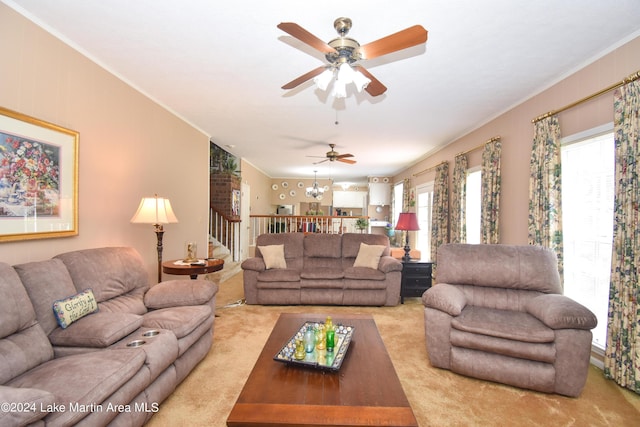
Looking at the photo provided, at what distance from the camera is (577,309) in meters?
2.13

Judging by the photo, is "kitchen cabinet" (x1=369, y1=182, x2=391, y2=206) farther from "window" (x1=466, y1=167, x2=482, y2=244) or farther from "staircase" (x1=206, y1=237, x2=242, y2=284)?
"staircase" (x1=206, y1=237, x2=242, y2=284)

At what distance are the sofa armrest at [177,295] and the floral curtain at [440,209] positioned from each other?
4607 millimetres

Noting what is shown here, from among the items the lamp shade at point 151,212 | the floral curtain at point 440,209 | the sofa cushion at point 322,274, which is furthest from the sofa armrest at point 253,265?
the floral curtain at point 440,209

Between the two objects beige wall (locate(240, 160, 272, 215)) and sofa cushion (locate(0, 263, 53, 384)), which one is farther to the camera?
beige wall (locate(240, 160, 272, 215))

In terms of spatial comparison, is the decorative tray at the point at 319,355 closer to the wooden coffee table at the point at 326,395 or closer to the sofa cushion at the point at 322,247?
the wooden coffee table at the point at 326,395

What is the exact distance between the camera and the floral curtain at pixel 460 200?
5039mm

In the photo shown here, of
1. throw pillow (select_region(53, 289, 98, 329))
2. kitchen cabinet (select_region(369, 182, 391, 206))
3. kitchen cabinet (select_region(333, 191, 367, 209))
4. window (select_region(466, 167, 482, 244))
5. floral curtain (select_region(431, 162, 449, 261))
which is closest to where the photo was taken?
throw pillow (select_region(53, 289, 98, 329))

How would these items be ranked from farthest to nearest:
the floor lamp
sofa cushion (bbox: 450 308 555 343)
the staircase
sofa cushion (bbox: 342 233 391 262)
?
1. the staircase
2. sofa cushion (bbox: 342 233 391 262)
3. the floor lamp
4. sofa cushion (bbox: 450 308 555 343)

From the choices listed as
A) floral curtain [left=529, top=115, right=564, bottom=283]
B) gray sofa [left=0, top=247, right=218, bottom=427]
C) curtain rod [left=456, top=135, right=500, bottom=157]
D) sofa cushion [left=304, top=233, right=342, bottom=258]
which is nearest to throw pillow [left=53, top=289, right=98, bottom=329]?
gray sofa [left=0, top=247, right=218, bottom=427]

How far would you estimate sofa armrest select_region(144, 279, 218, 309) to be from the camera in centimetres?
260

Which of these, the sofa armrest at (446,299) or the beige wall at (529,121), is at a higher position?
the beige wall at (529,121)

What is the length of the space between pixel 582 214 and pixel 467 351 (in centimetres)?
185

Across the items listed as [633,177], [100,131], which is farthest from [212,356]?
[633,177]

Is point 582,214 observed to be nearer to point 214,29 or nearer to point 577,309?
point 577,309
